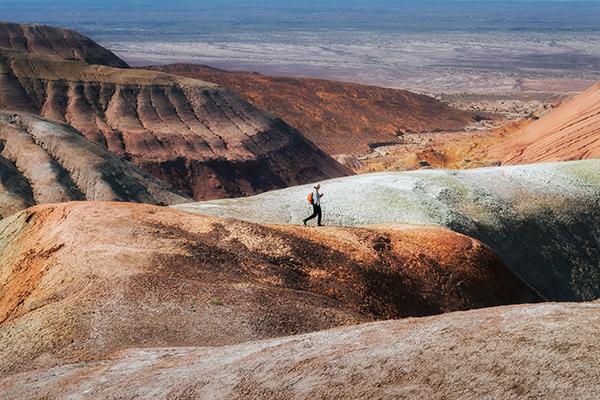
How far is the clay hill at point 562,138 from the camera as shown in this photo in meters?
45.8

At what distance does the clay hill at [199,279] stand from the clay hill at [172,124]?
114ft

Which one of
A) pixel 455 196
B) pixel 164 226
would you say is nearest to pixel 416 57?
pixel 455 196

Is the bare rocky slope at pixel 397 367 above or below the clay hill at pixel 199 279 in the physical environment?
above

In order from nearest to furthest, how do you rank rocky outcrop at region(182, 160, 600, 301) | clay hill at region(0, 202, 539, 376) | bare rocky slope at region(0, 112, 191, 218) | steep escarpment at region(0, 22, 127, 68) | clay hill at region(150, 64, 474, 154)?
1. clay hill at region(0, 202, 539, 376)
2. rocky outcrop at region(182, 160, 600, 301)
3. bare rocky slope at region(0, 112, 191, 218)
4. steep escarpment at region(0, 22, 127, 68)
5. clay hill at region(150, 64, 474, 154)

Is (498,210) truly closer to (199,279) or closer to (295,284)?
(295,284)

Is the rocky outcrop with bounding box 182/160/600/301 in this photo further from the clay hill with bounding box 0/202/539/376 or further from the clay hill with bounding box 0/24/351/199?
the clay hill with bounding box 0/24/351/199

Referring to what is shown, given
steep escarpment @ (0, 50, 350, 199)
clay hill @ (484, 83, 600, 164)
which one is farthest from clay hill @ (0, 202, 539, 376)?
steep escarpment @ (0, 50, 350, 199)

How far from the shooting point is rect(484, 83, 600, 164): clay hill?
150 ft

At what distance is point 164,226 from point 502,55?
587 ft

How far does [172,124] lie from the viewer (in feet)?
201

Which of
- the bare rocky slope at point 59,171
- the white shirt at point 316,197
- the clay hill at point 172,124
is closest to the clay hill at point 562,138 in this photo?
the clay hill at point 172,124

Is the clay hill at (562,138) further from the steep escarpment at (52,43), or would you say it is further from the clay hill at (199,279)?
the steep escarpment at (52,43)

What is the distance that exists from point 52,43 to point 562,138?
5585 cm

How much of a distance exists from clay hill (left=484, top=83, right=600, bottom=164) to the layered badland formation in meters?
0.76
